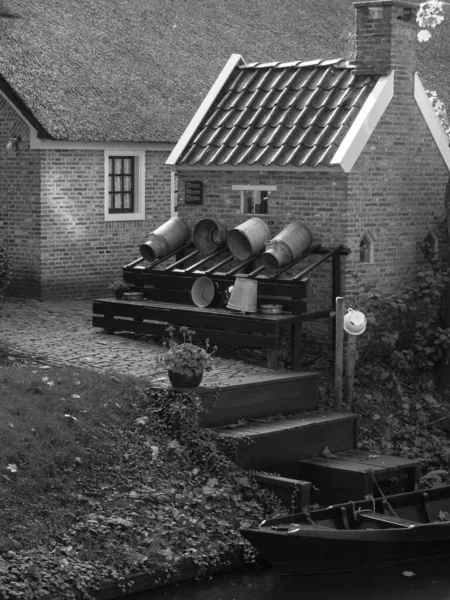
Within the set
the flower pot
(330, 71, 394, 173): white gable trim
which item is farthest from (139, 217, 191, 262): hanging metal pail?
the flower pot

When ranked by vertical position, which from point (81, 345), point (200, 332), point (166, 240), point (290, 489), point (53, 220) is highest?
point (53, 220)

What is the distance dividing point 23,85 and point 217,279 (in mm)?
6029

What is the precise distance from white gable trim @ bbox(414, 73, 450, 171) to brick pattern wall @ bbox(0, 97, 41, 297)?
6727 millimetres

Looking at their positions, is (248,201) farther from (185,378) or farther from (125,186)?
(125,186)

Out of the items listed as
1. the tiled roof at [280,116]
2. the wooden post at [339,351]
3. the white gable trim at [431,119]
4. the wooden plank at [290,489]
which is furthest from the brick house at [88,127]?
the wooden plank at [290,489]

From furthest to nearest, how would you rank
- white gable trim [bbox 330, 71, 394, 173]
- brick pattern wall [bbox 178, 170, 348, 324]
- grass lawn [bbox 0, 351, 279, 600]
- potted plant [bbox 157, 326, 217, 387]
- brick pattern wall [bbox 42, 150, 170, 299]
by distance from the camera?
brick pattern wall [bbox 42, 150, 170, 299], brick pattern wall [bbox 178, 170, 348, 324], white gable trim [bbox 330, 71, 394, 173], potted plant [bbox 157, 326, 217, 387], grass lawn [bbox 0, 351, 279, 600]

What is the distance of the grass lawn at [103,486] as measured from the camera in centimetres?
1074

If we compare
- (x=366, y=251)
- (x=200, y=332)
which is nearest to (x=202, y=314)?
(x=200, y=332)

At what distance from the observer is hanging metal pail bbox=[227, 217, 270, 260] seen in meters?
16.0

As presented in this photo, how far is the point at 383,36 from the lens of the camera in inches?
645

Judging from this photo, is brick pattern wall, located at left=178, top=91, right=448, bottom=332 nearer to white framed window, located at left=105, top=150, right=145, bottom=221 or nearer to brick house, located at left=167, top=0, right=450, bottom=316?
brick house, located at left=167, top=0, right=450, bottom=316

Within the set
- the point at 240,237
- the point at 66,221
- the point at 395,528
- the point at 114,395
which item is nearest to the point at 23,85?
the point at 66,221

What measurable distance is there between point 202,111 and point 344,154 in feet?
9.34

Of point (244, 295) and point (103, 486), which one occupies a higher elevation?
point (244, 295)
